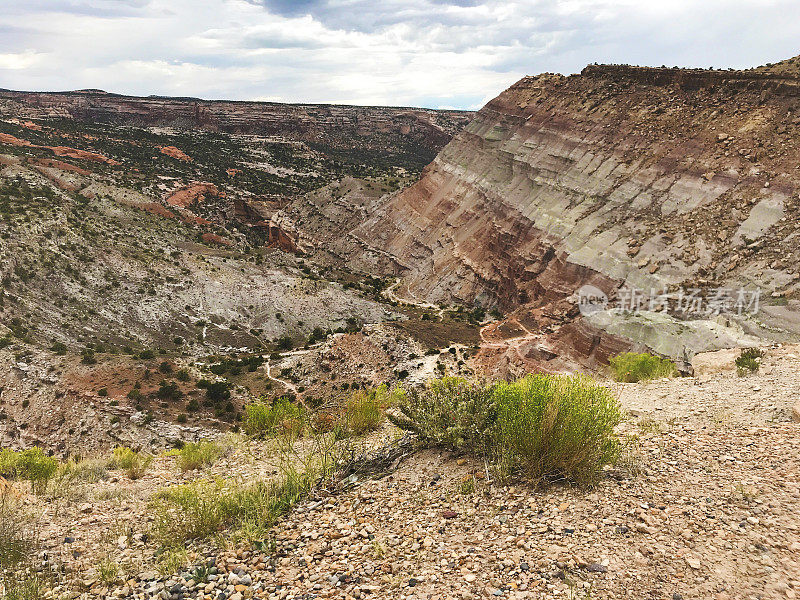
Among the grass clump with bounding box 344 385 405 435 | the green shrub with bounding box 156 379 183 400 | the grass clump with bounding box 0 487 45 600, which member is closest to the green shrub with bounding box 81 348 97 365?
the green shrub with bounding box 156 379 183 400

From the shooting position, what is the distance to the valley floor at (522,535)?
4.60 m

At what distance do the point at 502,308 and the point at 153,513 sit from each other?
43.3m

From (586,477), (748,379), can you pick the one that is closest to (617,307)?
(748,379)

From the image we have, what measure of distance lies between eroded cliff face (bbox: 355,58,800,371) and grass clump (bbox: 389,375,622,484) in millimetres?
21345

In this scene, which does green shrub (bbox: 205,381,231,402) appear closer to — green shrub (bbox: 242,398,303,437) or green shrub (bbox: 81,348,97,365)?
green shrub (bbox: 81,348,97,365)

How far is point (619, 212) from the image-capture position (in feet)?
124

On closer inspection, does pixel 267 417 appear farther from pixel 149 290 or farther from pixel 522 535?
pixel 149 290

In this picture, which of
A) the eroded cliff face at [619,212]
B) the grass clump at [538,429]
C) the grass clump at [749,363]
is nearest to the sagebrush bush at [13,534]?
the grass clump at [538,429]

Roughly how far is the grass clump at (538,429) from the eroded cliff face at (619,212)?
21.3 metres

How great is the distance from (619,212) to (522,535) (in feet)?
123

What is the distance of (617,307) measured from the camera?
32062 millimetres

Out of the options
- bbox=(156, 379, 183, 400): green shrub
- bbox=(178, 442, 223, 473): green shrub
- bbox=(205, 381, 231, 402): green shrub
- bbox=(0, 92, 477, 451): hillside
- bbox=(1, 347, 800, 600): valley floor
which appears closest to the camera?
bbox=(1, 347, 800, 600): valley floor

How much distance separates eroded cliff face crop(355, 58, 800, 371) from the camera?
28.0m

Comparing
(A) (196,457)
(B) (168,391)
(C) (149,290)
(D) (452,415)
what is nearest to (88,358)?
(B) (168,391)
